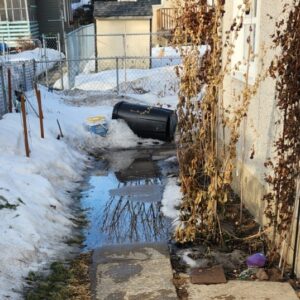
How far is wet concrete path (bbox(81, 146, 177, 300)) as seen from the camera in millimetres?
4195

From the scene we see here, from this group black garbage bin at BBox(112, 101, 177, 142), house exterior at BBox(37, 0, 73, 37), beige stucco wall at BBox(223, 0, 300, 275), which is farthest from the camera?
house exterior at BBox(37, 0, 73, 37)

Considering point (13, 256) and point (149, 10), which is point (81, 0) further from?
point (13, 256)

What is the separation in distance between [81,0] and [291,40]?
144ft

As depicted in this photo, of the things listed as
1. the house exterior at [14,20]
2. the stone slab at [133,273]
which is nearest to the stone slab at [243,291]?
the stone slab at [133,273]

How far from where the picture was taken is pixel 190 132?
17.2 feet

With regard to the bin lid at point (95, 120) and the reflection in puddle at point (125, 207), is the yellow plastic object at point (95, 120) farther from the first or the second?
the reflection in puddle at point (125, 207)

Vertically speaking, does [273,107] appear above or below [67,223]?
above

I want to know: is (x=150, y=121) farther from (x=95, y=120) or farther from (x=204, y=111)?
(x=204, y=111)

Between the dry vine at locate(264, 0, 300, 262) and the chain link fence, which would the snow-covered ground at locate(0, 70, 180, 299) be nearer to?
the dry vine at locate(264, 0, 300, 262)

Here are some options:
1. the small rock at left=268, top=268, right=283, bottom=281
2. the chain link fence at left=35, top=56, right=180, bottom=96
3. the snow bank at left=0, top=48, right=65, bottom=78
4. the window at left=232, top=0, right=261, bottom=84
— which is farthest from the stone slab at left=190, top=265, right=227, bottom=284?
the snow bank at left=0, top=48, right=65, bottom=78

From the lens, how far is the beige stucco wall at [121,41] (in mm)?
19250

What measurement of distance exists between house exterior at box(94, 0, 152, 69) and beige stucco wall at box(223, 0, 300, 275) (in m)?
13.3

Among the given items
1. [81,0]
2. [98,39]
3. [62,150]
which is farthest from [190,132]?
[81,0]

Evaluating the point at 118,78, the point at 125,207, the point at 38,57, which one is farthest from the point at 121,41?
the point at 125,207
